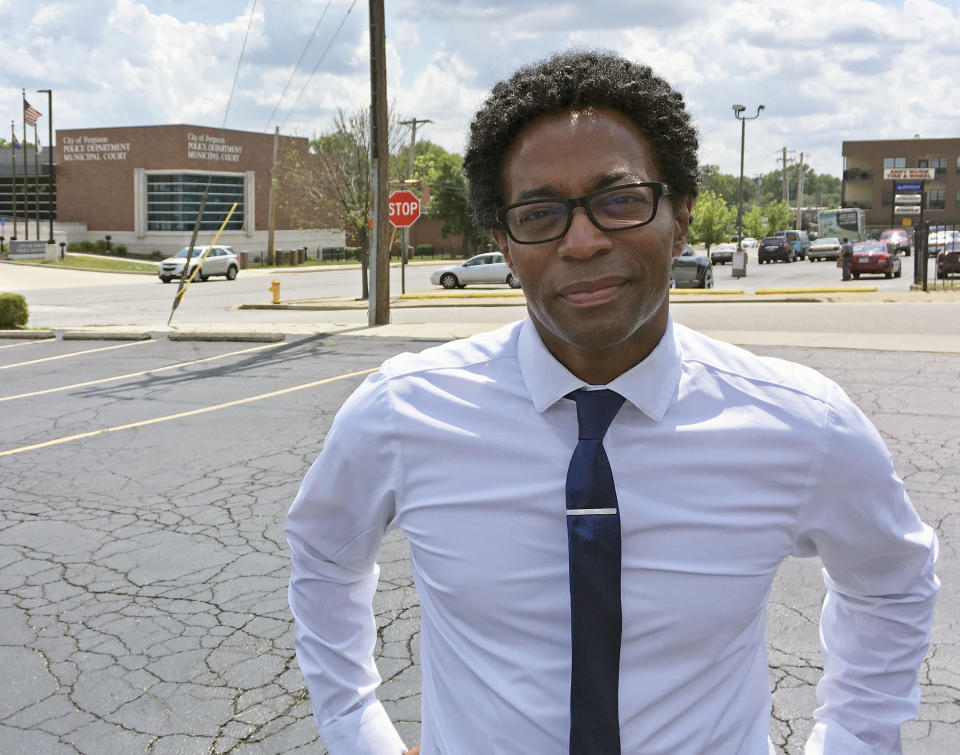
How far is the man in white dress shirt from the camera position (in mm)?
1585

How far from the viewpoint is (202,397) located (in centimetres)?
1052

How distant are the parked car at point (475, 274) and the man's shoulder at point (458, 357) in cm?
3216

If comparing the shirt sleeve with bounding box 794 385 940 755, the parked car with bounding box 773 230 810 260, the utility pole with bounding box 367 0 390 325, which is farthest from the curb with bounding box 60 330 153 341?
the parked car with bounding box 773 230 810 260

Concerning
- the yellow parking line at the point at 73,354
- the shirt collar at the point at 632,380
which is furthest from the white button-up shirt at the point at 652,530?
the yellow parking line at the point at 73,354

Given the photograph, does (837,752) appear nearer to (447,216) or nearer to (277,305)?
(277,305)

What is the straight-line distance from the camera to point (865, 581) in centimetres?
176

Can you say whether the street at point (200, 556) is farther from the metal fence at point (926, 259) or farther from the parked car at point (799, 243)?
the parked car at point (799, 243)

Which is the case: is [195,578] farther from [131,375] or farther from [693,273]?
[693,273]

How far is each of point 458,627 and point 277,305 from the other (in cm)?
2443

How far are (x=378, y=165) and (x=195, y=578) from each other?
46.8 feet

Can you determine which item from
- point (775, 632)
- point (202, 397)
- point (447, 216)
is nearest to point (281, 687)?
point (775, 632)

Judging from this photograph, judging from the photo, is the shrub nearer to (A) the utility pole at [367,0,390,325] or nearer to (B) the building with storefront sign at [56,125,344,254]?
(A) the utility pole at [367,0,390,325]

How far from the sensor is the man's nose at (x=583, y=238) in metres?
1.68

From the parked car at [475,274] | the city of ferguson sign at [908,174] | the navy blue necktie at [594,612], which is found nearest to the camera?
the navy blue necktie at [594,612]
